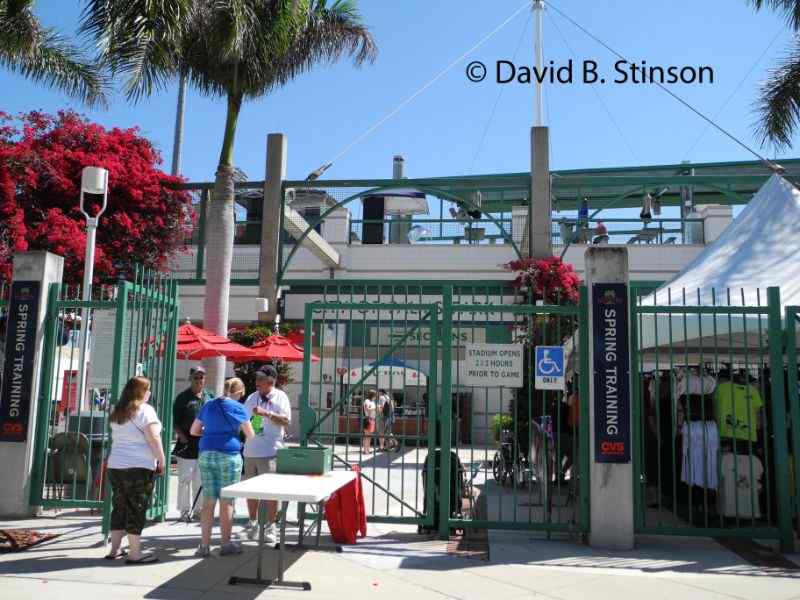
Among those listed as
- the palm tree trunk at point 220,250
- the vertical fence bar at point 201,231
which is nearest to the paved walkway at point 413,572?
the palm tree trunk at point 220,250

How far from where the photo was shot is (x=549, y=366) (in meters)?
7.88

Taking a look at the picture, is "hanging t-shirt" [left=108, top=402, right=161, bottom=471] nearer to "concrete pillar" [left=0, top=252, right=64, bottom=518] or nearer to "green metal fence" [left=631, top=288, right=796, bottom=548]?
"concrete pillar" [left=0, top=252, right=64, bottom=518]

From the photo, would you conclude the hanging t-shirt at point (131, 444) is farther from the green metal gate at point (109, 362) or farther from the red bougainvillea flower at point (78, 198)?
the red bougainvillea flower at point (78, 198)

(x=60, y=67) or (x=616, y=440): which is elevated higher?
(x=60, y=67)

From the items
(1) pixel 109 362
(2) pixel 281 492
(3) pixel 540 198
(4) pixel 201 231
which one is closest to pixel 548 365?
(2) pixel 281 492

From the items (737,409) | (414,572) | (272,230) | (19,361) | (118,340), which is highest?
(272,230)

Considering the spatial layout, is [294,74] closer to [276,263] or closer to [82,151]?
[276,263]

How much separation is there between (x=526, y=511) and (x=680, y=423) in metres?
2.36

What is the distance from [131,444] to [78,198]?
1296cm

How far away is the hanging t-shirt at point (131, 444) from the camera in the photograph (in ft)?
21.1

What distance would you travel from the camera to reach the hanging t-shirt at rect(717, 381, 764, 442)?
812 cm

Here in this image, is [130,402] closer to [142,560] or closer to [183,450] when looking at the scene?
[142,560]

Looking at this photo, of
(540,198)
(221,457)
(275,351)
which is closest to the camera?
(221,457)

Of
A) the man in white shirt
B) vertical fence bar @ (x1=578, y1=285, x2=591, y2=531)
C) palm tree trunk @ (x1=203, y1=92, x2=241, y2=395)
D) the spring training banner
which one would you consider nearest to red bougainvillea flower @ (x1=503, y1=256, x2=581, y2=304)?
palm tree trunk @ (x1=203, y1=92, x2=241, y2=395)
